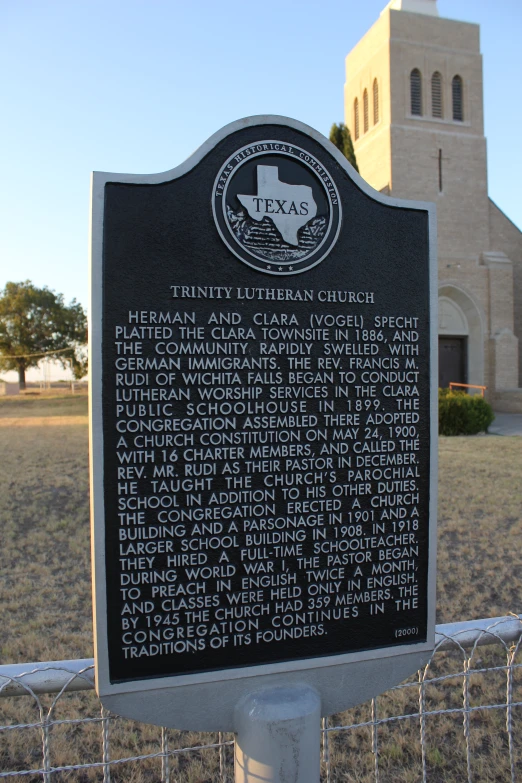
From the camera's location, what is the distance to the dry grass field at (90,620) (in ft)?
9.32

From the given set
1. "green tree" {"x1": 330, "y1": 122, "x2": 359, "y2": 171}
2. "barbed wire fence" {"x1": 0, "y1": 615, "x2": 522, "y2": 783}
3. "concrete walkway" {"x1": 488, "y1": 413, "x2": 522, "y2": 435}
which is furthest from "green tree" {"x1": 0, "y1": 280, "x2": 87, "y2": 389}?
"barbed wire fence" {"x1": 0, "y1": 615, "x2": 522, "y2": 783}

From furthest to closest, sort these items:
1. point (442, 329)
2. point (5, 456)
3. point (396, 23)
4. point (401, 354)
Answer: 1. point (442, 329)
2. point (396, 23)
3. point (5, 456)
4. point (401, 354)

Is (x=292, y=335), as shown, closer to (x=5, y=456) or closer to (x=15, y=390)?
(x=5, y=456)

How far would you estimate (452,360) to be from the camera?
2352 cm

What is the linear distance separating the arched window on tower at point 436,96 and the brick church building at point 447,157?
37 millimetres

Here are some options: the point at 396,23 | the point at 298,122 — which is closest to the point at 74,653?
the point at 298,122

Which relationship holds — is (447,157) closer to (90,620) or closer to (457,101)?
(457,101)

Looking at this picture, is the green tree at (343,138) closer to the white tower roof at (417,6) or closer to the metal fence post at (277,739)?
the white tower roof at (417,6)

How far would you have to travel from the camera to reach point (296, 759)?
2.00 meters

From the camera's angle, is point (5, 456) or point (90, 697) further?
point (5, 456)

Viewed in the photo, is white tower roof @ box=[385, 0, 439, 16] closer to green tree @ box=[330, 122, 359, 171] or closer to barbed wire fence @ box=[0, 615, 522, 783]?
green tree @ box=[330, 122, 359, 171]

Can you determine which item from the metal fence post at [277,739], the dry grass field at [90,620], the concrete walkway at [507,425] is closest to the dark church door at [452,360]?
the concrete walkway at [507,425]

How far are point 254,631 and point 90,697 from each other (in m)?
1.87

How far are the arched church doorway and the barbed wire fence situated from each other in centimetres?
2092
